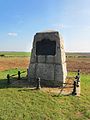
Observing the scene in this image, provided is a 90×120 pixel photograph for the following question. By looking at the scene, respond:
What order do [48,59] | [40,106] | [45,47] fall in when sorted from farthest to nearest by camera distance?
[45,47], [48,59], [40,106]

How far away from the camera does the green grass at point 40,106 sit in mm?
7449

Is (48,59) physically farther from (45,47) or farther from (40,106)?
(40,106)

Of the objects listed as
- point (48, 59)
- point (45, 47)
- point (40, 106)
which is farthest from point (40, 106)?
point (45, 47)

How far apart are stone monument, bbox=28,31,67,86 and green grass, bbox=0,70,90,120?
77.1 inches

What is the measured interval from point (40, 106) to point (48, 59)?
14.0 feet

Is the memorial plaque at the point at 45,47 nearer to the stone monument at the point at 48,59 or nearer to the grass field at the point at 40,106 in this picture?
the stone monument at the point at 48,59

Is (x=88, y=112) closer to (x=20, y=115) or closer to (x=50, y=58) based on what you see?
(x=20, y=115)

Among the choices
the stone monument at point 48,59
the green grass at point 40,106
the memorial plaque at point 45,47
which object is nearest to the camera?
the green grass at point 40,106

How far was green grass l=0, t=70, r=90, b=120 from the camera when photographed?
24.4 feet

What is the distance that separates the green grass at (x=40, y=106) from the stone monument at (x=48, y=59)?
6.43 ft

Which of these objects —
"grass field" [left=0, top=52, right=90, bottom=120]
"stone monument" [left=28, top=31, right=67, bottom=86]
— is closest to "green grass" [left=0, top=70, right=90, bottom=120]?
"grass field" [left=0, top=52, right=90, bottom=120]

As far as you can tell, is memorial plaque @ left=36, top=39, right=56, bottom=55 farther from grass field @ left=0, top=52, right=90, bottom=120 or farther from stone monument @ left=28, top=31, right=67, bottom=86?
grass field @ left=0, top=52, right=90, bottom=120

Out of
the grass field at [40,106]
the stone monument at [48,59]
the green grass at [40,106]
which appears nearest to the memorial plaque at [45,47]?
the stone monument at [48,59]

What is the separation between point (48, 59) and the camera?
38.9ft
